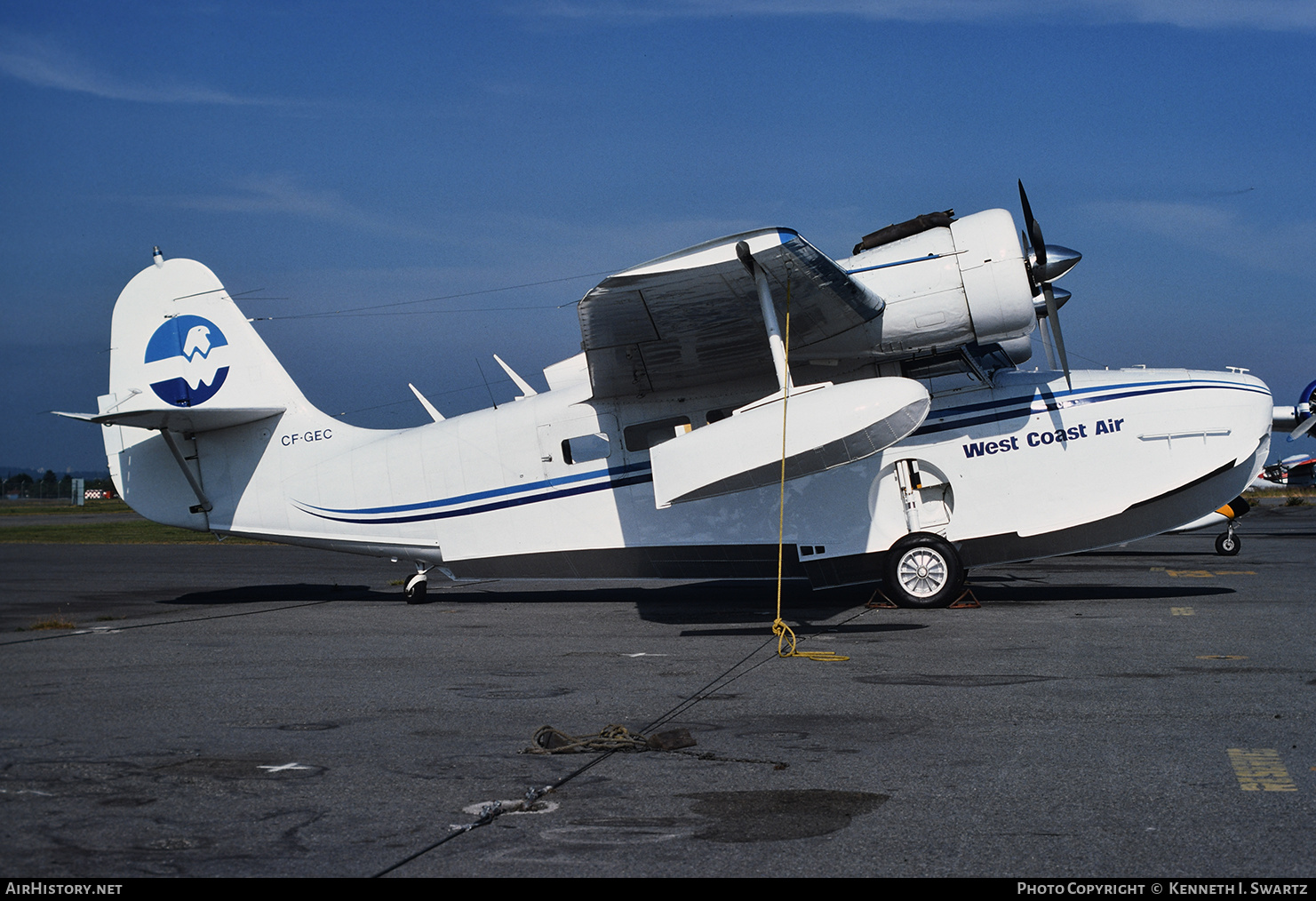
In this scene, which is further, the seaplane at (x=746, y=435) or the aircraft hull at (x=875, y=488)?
the aircraft hull at (x=875, y=488)

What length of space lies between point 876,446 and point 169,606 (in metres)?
9.41

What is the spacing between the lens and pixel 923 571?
1203 centimetres

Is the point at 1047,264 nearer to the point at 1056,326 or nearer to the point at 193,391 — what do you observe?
the point at 1056,326

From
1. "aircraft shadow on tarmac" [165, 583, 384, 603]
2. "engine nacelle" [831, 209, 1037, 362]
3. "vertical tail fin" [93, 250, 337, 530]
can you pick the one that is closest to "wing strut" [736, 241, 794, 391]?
"engine nacelle" [831, 209, 1037, 362]

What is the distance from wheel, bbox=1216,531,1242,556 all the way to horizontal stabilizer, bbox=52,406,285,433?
17.2 metres

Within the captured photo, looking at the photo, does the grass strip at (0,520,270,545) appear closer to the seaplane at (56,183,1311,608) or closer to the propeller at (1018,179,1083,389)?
the seaplane at (56,183,1311,608)

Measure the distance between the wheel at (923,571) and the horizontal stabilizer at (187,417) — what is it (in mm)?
8505

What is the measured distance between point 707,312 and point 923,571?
4074mm

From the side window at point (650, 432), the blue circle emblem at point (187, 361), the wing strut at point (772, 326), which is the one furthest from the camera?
the blue circle emblem at point (187, 361)

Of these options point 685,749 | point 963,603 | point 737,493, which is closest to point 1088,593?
point 963,603

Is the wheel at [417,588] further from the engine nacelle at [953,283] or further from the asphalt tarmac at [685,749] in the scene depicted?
the engine nacelle at [953,283]

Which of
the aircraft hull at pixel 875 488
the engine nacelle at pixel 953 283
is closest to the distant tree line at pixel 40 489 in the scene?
the aircraft hull at pixel 875 488

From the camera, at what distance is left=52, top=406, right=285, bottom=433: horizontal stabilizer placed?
510 inches

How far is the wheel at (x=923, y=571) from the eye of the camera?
11953mm
